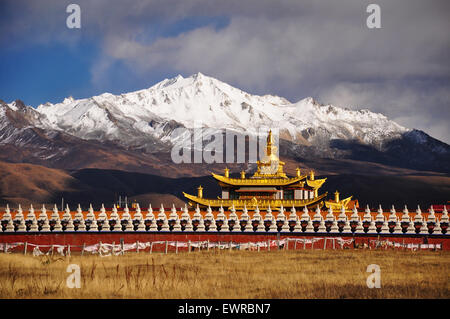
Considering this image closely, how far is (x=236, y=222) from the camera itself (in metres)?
55.2

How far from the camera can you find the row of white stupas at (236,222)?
5275 cm

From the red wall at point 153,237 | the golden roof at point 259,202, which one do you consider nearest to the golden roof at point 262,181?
the golden roof at point 259,202

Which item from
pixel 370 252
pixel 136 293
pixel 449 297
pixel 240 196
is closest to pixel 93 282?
pixel 136 293

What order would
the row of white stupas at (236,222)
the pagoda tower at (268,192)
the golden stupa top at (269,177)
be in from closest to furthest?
the row of white stupas at (236,222)
the pagoda tower at (268,192)
the golden stupa top at (269,177)

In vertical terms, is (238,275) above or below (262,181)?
below

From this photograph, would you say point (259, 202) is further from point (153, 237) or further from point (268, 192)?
point (153, 237)

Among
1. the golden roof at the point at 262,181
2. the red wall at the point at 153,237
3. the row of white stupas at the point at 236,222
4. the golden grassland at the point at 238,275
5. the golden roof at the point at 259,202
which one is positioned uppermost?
the golden roof at the point at 262,181

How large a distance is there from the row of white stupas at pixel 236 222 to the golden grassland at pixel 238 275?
4241mm

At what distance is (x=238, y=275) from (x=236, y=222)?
18.3 metres

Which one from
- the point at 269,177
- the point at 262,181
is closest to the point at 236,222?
the point at 262,181

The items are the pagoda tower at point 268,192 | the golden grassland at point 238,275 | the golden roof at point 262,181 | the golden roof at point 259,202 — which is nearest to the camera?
the golden grassland at point 238,275

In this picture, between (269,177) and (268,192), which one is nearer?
(268,192)

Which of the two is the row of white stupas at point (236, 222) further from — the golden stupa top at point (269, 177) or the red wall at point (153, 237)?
the golden stupa top at point (269, 177)
